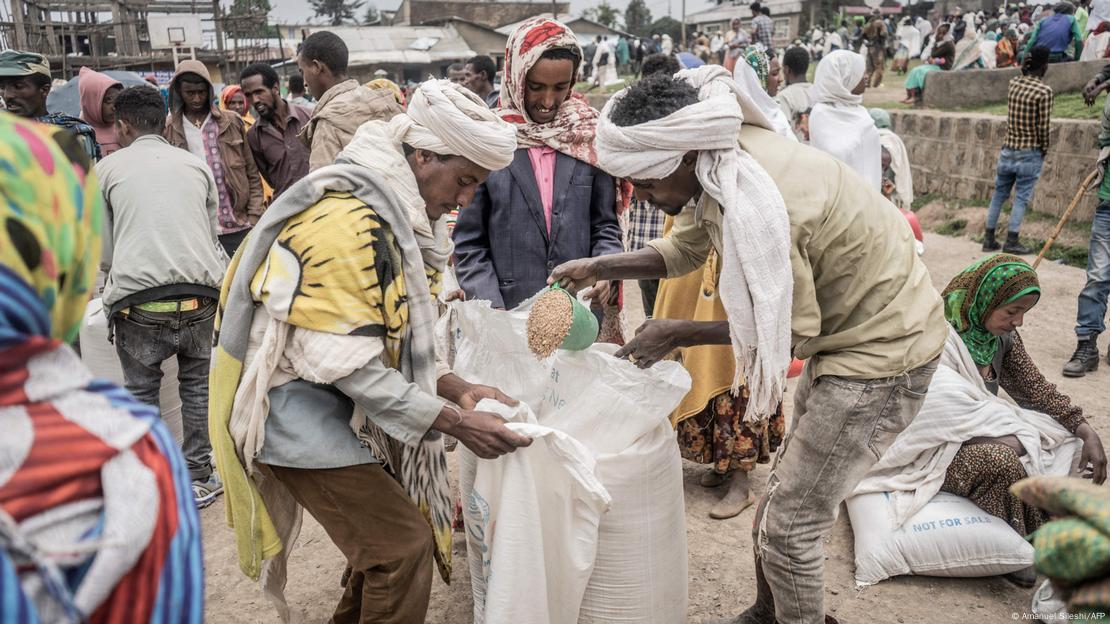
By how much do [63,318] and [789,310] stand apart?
1494 millimetres

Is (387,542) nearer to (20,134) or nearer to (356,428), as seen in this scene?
(356,428)

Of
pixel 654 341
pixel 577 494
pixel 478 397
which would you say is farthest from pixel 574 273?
pixel 577 494

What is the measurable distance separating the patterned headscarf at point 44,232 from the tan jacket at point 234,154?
13.9 feet

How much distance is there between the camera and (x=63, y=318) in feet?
3.23

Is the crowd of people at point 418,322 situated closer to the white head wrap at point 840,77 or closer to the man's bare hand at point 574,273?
the man's bare hand at point 574,273

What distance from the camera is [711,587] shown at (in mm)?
2996

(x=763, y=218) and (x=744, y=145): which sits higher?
(x=744, y=145)

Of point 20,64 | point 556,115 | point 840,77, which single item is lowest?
point 556,115

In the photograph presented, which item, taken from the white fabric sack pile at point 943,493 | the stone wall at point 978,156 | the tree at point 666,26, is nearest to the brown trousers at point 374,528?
the white fabric sack pile at point 943,493

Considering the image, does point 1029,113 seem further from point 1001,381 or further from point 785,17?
point 785,17

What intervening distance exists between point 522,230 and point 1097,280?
→ 13.3 feet

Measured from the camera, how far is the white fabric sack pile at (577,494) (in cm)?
220

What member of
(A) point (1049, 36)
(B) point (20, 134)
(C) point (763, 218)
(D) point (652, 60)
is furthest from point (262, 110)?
(A) point (1049, 36)

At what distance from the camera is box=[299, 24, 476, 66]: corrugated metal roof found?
120 feet
